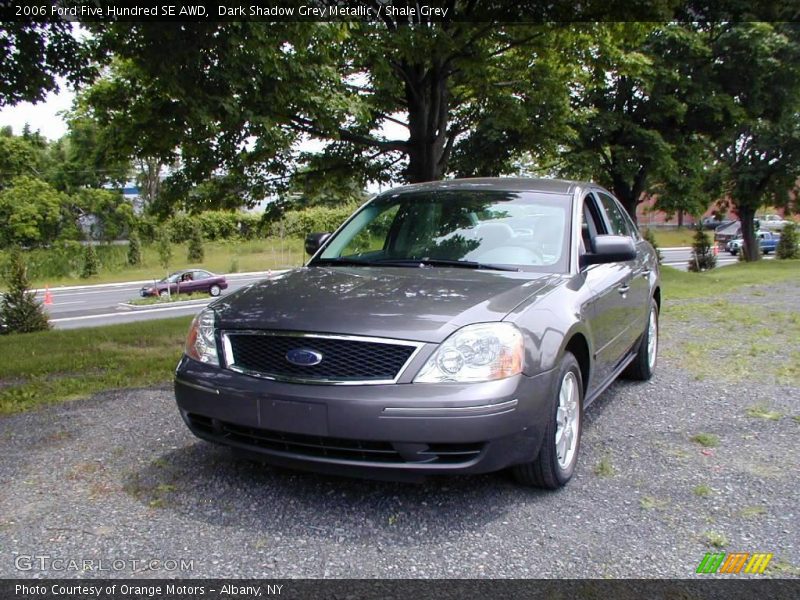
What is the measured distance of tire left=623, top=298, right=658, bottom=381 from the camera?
18.3 feet

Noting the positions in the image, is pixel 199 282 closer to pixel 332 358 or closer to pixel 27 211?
pixel 27 211

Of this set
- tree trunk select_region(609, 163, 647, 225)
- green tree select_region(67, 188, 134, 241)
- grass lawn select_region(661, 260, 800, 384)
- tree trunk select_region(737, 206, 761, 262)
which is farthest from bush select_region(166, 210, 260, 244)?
grass lawn select_region(661, 260, 800, 384)

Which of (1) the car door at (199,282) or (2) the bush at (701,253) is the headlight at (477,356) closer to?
(2) the bush at (701,253)

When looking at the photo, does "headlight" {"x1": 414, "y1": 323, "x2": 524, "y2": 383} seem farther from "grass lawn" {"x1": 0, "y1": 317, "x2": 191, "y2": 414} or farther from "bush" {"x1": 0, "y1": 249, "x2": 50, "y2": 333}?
"bush" {"x1": 0, "y1": 249, "x2": 50, "y2": 333}

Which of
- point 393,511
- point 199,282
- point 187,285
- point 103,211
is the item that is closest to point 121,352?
point 393,511

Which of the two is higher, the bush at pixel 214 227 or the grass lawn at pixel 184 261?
the bush at pixel 214 227

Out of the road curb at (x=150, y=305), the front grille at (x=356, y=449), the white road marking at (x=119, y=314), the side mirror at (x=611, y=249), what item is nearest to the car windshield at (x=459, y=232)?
the side mirror at (x=611, y=249)

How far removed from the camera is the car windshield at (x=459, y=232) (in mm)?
4023

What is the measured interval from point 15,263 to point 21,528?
2042 centimetres

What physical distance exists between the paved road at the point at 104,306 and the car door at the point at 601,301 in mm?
16872

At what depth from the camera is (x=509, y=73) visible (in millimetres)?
12688

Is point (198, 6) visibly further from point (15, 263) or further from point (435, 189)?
point (15, 263)

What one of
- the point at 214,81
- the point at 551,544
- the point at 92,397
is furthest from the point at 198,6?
the point at 551,544

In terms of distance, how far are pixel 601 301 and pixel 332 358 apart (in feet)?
6.29
